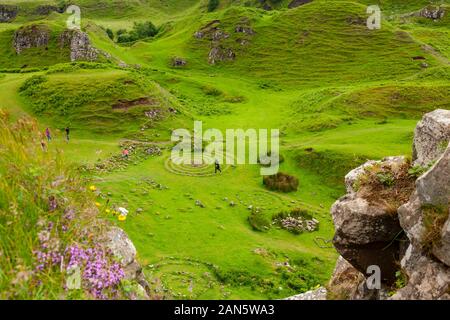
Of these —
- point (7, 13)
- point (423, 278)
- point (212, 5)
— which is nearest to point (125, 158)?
point (423, 278)

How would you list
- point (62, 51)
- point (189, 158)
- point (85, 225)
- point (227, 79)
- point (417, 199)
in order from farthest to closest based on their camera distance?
point (227, 79) < point (62, 51) < point (189, 158) < point (417, 199) < point (85, 225)

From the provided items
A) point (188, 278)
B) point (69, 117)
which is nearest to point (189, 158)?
point (69, 117)

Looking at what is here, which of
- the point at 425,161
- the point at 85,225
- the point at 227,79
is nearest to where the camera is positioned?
the point at 85,225

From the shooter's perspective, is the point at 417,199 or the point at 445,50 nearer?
the point at 417,199

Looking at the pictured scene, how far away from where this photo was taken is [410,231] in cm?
1120

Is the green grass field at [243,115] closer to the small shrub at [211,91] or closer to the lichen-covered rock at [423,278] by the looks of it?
the small shrub at [211,91]

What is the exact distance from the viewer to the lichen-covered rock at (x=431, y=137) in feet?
42.8

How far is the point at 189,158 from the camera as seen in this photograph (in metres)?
44.1

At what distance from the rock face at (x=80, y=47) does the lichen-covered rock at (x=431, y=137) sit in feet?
238

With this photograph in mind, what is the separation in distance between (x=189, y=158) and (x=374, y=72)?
175 feet

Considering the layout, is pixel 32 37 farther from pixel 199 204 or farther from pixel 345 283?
pixel 345 283

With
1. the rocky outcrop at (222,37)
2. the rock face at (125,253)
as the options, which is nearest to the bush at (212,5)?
the rocky outcrop at (222,37)

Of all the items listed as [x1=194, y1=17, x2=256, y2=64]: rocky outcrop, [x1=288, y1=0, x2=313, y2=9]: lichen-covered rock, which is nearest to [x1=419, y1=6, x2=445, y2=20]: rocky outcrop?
[x1=288, y1=0, x2=313, y2=9]: lichen-covered rock
